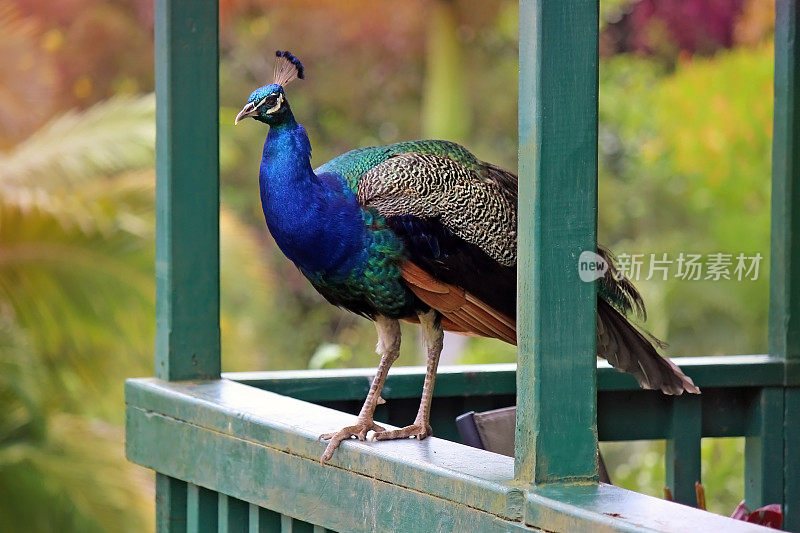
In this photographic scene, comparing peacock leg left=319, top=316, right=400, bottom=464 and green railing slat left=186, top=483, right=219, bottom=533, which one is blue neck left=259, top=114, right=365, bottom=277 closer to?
peacock leg left=319, top=316, right=400, bottom=464

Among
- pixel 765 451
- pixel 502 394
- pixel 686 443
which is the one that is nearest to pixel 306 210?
pixel 502 394

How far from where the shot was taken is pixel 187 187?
3039 millimetres

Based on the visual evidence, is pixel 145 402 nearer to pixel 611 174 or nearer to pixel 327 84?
pixel 611 174

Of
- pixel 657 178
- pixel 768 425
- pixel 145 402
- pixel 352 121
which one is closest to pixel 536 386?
pixel 145 402

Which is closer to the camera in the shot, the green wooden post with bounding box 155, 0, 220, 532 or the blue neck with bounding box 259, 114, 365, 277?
the blue neck with bounding box 259, 114, 365, 277

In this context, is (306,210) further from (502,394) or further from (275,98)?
(502,394)

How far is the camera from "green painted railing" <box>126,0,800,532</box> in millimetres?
1878

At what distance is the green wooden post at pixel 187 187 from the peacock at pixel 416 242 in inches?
19.2

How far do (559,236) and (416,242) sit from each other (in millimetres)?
598

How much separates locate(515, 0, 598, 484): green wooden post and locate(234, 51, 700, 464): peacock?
0.53 meters

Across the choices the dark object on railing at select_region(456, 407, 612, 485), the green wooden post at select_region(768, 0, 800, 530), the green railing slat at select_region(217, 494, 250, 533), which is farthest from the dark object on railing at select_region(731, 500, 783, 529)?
the green railing slat at select_region(217, 494, 250, 533)

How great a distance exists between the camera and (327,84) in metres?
13.3

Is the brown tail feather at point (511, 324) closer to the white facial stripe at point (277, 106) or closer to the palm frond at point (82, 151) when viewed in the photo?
the white facial stripe at point (277, 106)

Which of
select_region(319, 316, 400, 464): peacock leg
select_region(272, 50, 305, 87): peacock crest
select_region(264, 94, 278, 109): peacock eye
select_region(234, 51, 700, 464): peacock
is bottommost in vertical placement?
select_region(319, 316, 400, 464): peacock leg
